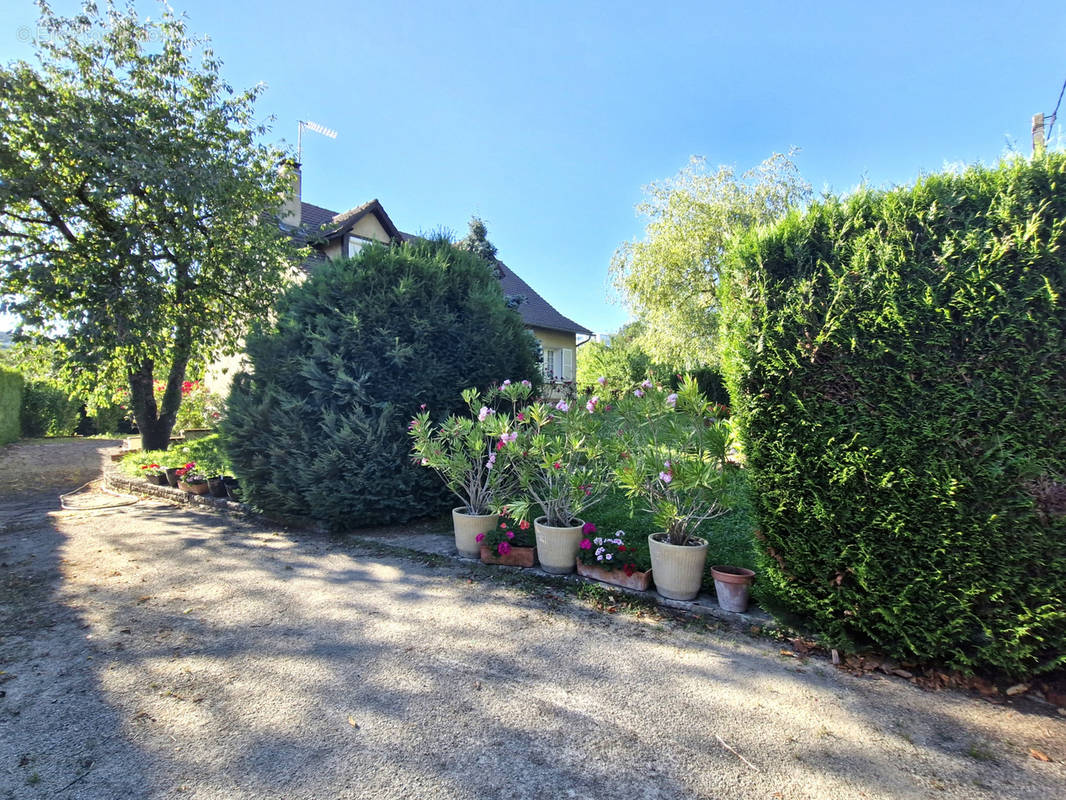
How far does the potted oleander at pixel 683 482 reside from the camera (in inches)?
134

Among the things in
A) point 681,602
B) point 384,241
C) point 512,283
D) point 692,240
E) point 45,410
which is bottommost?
point 681,602

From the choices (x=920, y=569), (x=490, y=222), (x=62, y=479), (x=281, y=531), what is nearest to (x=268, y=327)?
(x=281, y=531)

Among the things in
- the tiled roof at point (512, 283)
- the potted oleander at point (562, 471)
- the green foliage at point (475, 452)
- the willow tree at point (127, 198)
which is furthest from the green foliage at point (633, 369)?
the potted oleander at point (562, 471)

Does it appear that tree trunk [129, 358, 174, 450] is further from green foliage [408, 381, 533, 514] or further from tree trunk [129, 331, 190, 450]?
green foliage [408, 381, 533, 514]

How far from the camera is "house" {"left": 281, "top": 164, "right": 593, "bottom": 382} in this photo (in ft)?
41.5

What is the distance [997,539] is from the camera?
2414 mm

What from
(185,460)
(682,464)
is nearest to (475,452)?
(682,464)

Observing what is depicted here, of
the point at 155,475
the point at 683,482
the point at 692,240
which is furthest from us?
the point at 692,240

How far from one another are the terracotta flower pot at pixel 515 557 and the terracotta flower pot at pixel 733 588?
1.56m

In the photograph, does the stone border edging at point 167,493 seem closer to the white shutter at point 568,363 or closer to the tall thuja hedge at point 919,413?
the tall thuja hedge at point 919,413

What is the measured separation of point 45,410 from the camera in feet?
52.1

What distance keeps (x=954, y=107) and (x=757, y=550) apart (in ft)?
24.6

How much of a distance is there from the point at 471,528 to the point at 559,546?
97 cm

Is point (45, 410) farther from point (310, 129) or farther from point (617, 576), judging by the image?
point (617, 576)
